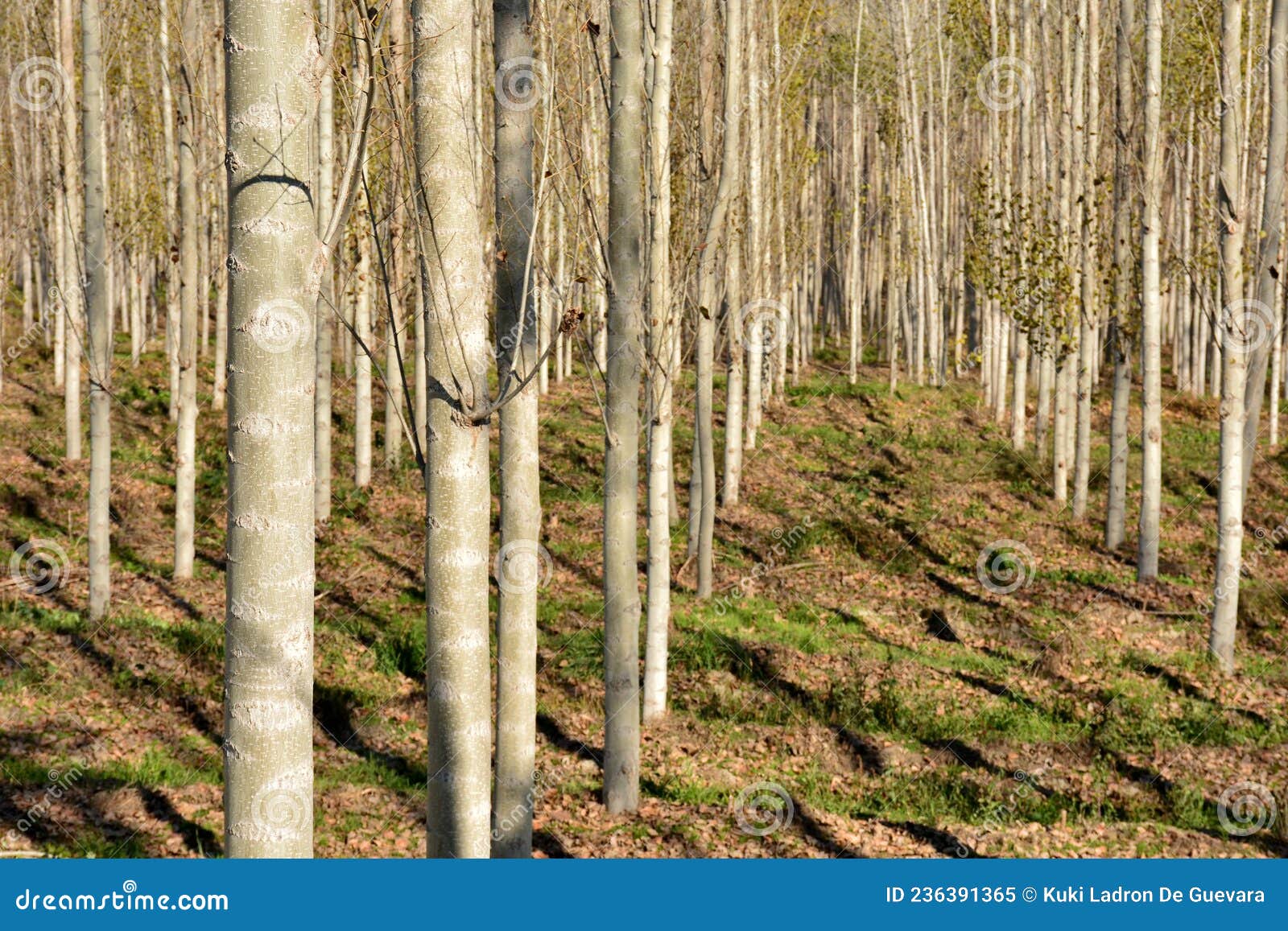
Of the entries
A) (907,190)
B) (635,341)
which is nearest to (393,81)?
(635,341)

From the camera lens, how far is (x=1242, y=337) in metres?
9.93

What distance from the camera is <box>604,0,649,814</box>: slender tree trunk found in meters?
7.25

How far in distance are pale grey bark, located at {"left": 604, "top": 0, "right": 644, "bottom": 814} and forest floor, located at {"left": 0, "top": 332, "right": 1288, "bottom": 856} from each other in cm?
67

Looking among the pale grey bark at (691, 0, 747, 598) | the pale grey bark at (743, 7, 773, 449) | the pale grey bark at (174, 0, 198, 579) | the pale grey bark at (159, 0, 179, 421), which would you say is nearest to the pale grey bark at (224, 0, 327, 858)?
the pale grey bark at (691, 0, 747, 598)

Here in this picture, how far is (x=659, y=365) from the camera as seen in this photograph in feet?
27.9

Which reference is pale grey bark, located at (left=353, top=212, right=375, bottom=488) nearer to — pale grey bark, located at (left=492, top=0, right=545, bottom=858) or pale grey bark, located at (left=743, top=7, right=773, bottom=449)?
pale grey bark, located at (left=743, top=7, right=773, bottom=449)

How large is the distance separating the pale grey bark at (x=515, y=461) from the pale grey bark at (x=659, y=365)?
269 cm

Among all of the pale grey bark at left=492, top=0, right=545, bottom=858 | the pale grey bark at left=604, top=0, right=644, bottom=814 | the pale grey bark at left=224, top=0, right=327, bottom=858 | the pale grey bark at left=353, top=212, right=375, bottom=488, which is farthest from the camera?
the pale grey bark at left=353, top=212, right=375, bottom=488

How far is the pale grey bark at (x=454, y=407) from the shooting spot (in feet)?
12.2

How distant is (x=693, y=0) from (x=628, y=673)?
7434 mm

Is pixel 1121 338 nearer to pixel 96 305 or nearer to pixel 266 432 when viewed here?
pixel 96 305

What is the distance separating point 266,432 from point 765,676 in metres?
8.24

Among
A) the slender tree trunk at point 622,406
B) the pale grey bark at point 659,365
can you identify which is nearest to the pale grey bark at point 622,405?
the slender tree trunk at point 622,406

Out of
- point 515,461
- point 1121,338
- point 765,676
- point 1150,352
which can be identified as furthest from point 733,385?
point 515,461
